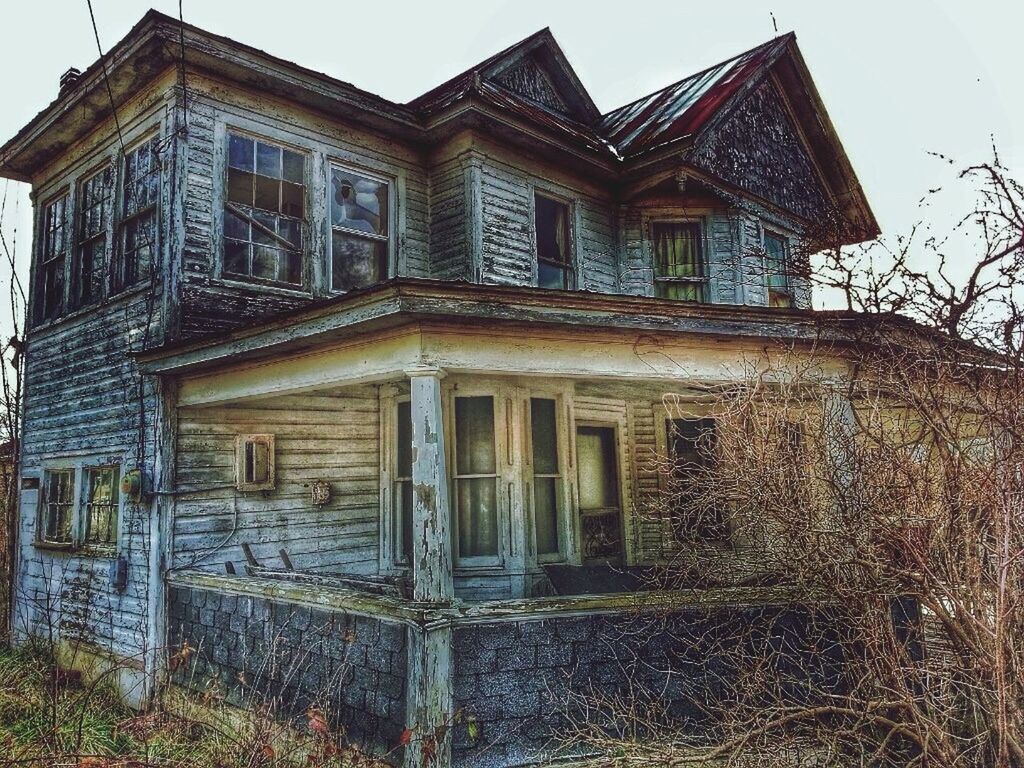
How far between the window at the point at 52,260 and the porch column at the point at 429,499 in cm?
705

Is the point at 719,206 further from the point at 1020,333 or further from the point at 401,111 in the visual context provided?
the point at 1020,333

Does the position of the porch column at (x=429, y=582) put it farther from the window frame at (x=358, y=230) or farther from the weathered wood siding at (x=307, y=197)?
the window frame at (x=358, y=230)

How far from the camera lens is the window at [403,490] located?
9094 mm

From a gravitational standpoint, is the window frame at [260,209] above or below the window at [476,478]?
above

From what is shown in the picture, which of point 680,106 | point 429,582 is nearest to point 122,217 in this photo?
point 429,582

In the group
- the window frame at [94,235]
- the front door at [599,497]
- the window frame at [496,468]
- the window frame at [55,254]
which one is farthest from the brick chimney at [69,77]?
the front door at [599,497]

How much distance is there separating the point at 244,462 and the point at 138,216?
304cm

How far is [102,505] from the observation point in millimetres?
8844

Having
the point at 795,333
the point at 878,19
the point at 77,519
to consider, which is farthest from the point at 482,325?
the point at 878,19

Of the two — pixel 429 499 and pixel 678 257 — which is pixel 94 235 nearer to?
pixel 429 499

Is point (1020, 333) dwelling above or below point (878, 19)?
below

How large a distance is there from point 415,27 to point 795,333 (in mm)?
90965

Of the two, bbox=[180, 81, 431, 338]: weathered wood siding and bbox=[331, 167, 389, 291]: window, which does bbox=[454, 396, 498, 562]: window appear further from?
bbox=[180, 81, 431, 338]: weathered wood siding

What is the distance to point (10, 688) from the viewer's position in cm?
725
